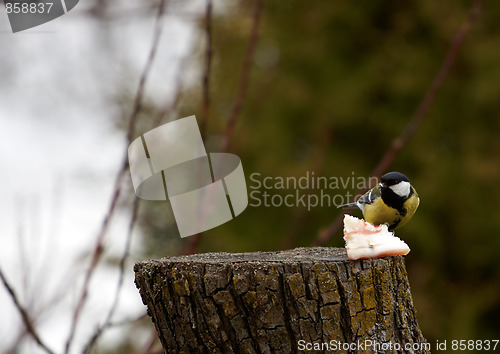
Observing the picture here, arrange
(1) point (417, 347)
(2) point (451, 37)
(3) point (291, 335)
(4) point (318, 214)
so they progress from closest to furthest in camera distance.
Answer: (3) point (291, 335) → (1) point (417, 347) → (2) point (451, 37) → (4) point (318, 214)

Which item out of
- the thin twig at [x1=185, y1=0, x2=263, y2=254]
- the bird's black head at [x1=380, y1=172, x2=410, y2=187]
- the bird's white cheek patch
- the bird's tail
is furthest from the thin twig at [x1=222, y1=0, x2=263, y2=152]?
the bird's tail

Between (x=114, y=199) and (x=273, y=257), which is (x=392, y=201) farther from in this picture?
(x=114, y=199)

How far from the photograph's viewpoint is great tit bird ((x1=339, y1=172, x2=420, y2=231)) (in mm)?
2396

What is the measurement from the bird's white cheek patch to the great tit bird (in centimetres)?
78

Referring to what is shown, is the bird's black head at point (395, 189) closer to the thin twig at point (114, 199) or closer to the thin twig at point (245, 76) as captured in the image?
the thin twig at point (245, 76)

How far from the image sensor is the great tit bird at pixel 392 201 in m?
2.40

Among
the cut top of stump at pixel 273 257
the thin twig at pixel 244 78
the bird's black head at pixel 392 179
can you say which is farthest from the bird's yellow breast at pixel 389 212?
→ the thin twig at pixel 244 78

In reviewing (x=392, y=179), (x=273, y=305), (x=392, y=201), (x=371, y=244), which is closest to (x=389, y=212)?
(x=392, y=201)

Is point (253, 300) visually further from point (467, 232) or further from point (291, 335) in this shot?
point (467, 232)

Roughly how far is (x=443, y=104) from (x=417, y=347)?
134 inches

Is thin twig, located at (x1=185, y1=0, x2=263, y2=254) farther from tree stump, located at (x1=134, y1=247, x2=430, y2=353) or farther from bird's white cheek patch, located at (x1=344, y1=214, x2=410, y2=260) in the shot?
bird's white cheek patch, located at (x1=344, y1=214, x2=410, y2=260)

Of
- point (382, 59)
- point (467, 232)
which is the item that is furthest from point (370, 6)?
point (467, 232)

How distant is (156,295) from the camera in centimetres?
149

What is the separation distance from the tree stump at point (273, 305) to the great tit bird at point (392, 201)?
951 mm
